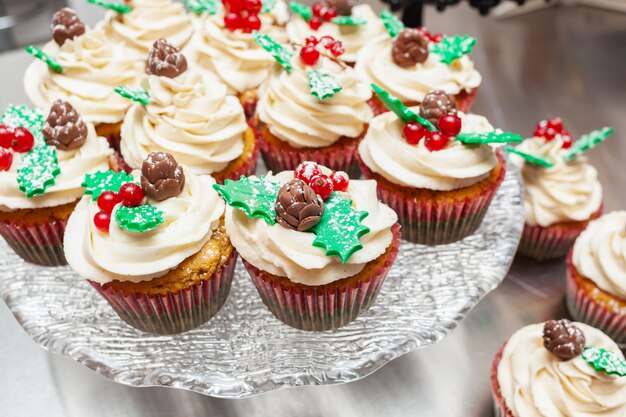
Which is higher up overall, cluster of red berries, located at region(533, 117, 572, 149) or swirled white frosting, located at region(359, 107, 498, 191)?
swirled white frosting, located at region(359, 107, 498, 191)

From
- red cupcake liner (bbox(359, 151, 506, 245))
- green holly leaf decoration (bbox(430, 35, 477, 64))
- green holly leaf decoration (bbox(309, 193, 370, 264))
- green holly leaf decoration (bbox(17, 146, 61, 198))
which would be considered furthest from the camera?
green holly leaf decoration (bbox(430, 35, 477, 64))

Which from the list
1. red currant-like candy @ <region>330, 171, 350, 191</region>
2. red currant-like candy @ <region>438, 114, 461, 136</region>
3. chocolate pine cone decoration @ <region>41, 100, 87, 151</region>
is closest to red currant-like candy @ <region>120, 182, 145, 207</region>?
chocolate pine cone decoration @ <region>41, 100, 87, 151</region>

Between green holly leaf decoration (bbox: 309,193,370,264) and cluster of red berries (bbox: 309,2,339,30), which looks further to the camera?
cluster of red berries (bbox: 309,2,339,30)

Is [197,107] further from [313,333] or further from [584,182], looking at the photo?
[584,182]

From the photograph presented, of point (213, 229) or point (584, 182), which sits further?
point (584, 182)

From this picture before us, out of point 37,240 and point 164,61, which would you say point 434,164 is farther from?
point 37,240

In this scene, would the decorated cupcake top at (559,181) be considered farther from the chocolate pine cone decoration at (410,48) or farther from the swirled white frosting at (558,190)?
the chocolate pine cone decoration at (410,48)

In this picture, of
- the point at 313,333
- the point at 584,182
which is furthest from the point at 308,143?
the point at 584,182

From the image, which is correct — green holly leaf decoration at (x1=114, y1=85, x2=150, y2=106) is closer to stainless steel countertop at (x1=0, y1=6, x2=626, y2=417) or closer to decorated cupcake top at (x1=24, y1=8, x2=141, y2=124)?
decorated cupcake top at (x1=24, y1=8, x2=141, y2=124)
